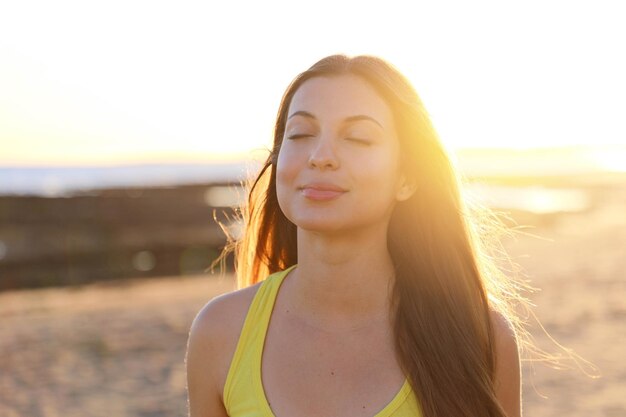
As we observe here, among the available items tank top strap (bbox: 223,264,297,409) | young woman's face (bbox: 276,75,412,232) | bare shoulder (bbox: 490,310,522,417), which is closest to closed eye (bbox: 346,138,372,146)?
young woman's face (bbox: 276,75,412,232)

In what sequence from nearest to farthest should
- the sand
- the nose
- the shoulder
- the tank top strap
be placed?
the nose → the tank top strap → the shoulder → the sand

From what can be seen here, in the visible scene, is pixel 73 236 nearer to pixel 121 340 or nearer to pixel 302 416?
pixel 121 340

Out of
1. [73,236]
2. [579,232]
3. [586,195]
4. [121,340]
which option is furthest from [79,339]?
[586,195]

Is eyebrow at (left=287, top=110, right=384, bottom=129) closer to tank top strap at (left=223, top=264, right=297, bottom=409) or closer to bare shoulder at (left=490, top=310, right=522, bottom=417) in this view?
tank top strap at (left=223, top=264, right=297, bottom=409)

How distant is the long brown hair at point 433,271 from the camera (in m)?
3.18

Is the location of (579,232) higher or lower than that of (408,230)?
lower

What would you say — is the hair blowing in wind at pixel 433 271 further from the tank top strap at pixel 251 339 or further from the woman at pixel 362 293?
the tank top strap at pixel 251 339

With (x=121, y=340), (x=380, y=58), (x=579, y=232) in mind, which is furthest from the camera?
(x=579, y=232)

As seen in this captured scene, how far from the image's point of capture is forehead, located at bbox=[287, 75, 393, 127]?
10.2 ft

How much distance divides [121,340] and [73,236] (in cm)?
1408

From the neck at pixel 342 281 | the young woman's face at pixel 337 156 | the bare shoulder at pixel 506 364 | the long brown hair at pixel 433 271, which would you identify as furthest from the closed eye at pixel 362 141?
the bare shoulder at pixel 506 364

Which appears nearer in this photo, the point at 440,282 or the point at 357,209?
the point at 357,209

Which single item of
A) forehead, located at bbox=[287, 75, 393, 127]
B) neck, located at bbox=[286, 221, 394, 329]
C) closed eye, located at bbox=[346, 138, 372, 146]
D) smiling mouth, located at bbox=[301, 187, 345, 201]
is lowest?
neck, located at bbox=[286, 221, 394, 329]

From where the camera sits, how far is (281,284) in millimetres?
3381
